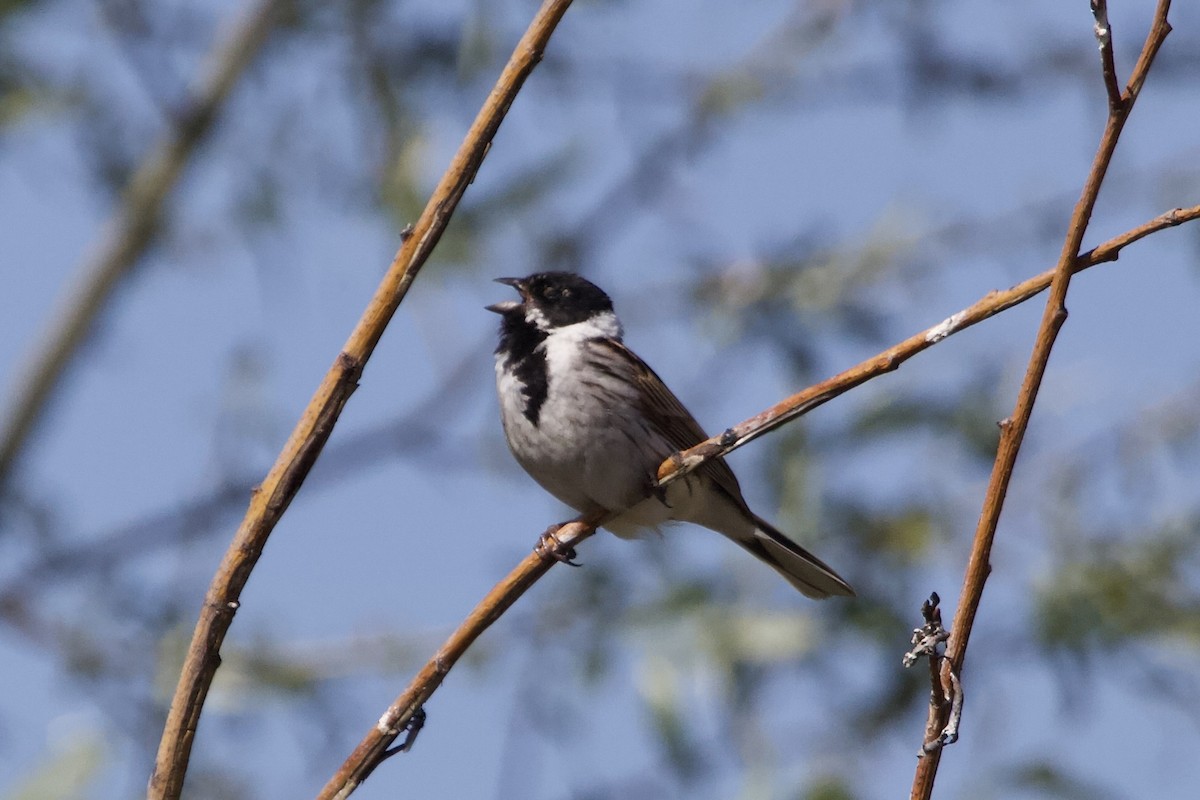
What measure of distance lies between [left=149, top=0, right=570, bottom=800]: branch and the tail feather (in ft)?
7.18

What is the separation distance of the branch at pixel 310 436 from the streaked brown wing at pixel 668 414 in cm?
225

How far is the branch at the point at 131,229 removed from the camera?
569 cm

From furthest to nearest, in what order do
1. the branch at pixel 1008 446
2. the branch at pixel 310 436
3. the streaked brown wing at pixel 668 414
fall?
the streaked brown wing at pixel 668 414, the branch at pixel 310 436, the branch at pixel 1008 446

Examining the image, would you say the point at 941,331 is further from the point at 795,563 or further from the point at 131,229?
the point at 131,229

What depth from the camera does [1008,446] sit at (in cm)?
135

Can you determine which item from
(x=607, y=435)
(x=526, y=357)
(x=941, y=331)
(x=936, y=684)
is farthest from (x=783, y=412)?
(x=526, y=357)

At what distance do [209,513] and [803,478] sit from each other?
1.86 meters

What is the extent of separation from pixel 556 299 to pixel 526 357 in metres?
0.42

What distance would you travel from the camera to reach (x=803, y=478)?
452cm

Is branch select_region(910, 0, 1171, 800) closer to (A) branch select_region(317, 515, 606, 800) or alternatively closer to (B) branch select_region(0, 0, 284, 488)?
(A) branch select_region(317, 515, 606, 800)

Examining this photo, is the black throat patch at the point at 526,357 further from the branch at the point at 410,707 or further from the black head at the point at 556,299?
the branch at the point at 410,707

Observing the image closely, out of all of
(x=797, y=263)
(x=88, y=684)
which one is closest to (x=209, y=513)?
(x=88, y=684)

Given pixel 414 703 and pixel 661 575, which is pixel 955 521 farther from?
pixel 414 703

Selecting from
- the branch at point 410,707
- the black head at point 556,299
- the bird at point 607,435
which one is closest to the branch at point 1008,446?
the branch at point 410,707
